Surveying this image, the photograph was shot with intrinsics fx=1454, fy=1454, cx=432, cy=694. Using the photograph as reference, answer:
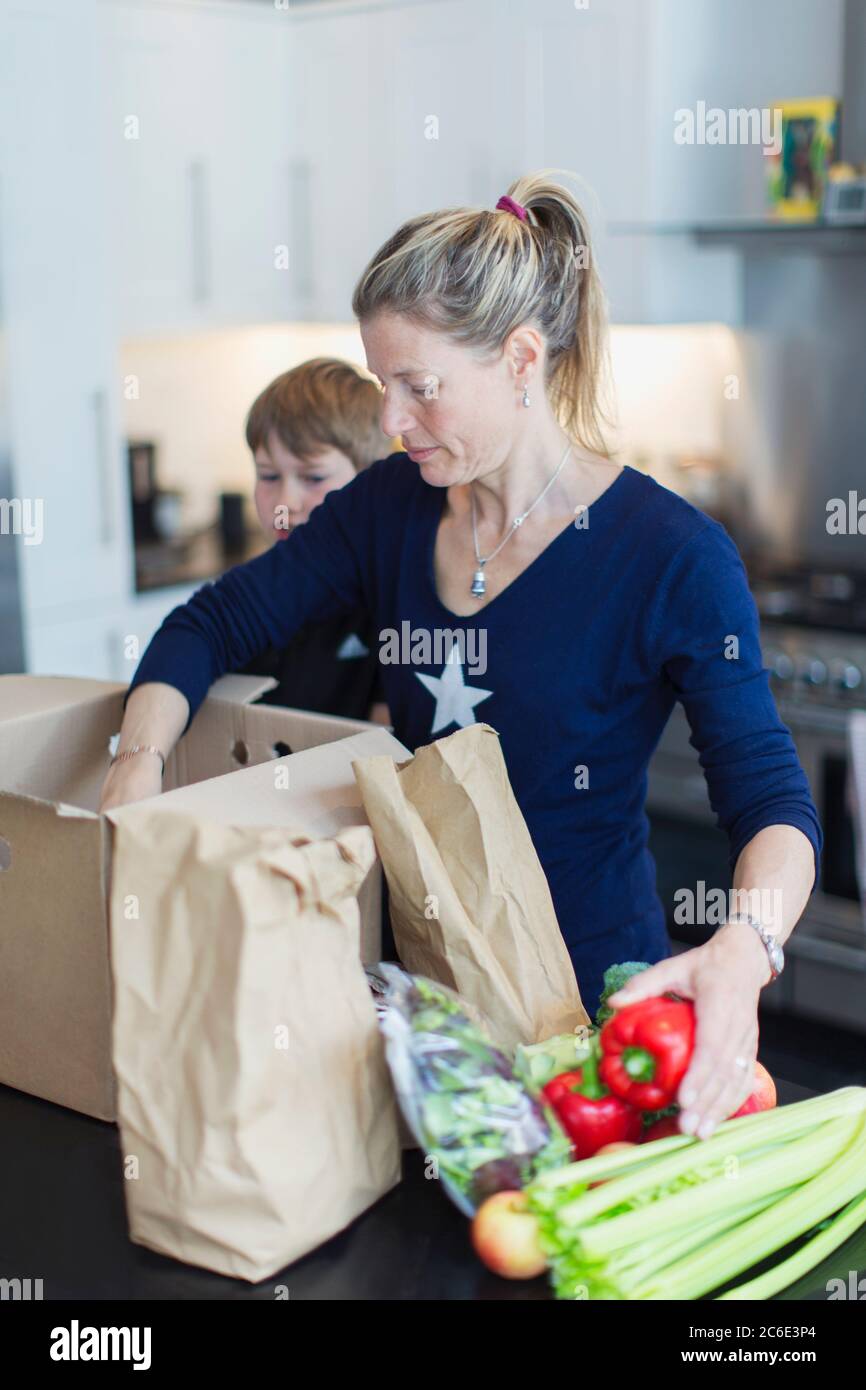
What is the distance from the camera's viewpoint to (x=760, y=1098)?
1026 mm

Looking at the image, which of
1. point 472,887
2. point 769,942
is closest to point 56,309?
point 472,887

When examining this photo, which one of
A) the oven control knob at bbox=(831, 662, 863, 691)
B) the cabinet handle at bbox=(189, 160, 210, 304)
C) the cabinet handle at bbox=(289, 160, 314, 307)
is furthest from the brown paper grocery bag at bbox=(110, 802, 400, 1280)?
the cabinet handle at bbox=(289, 160, 314, 307)

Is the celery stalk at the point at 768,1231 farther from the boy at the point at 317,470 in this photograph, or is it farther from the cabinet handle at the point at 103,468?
the cabinet handle at the point at 103,468

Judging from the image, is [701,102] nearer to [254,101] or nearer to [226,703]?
[254,101]

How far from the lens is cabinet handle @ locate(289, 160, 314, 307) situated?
3545 millimetres

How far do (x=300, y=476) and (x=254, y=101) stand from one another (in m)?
1.94

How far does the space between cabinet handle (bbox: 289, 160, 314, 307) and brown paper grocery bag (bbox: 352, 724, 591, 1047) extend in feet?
8.90

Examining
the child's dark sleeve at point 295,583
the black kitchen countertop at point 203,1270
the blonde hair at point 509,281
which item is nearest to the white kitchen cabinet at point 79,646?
the child's dark sleeve at point 295,583

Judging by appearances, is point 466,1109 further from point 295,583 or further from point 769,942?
point 295,583

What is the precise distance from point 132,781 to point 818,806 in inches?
71.1

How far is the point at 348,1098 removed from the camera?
3.03 ft

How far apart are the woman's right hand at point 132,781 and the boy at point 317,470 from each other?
0.51 meters
